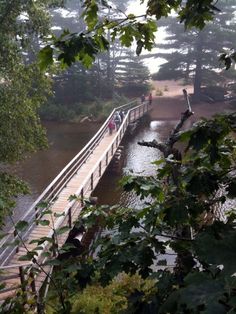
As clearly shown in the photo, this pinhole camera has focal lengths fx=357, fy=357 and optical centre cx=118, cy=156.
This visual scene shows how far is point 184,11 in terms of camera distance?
8.99 feet

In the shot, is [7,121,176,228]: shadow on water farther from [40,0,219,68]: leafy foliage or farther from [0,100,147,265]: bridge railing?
[40,0,219,68]: leafy foliage

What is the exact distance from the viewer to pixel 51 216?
3588 mm

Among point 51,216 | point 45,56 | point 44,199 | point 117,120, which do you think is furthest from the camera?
point 117,120

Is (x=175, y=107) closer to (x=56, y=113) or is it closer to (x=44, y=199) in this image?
(x=56, y=113)

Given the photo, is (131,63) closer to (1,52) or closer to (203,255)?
(1,52)

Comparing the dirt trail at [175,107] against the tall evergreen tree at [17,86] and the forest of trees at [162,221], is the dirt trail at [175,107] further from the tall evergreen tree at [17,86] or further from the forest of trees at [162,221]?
the forest of trees at [162,221]

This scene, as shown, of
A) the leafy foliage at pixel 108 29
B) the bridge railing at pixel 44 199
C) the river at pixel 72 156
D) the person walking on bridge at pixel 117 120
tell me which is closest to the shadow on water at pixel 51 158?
the river at pixel 72 156

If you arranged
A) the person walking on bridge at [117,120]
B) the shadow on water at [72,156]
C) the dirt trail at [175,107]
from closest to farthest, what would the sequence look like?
the shadow on water at [72,156]
the person walking on bridge at [117,120]
the dirt trail at [175,107]

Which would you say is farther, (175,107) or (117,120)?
(175,107)

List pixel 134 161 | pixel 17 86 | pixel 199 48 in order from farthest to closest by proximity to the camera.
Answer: pixel 199 48, pixel 134 161, pixel 17 86

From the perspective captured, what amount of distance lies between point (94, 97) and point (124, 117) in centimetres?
1096

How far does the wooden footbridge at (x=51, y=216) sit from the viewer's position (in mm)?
3432

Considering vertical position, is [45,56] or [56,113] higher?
[45,56]

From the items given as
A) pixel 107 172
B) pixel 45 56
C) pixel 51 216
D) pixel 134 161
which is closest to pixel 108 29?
pixel 45 56
